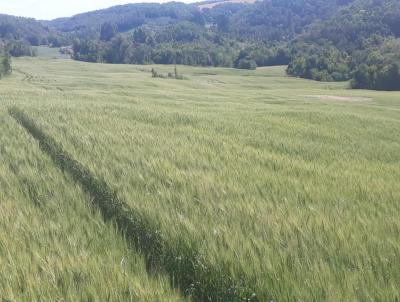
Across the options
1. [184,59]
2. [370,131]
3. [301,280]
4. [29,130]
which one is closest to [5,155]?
[29,130]

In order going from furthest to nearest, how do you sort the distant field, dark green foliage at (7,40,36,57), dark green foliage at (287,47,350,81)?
dark green foliage at (7,40,36,57) → dark green foliage at (287,47,350,81) → the distant field

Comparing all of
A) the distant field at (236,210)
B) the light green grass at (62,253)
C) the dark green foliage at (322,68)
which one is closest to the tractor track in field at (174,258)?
the distant field at (236,210)

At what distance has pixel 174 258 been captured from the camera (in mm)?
4625

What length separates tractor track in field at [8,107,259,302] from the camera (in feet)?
13.0

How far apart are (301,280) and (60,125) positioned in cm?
1106

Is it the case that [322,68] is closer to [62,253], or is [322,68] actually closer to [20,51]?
[20,51]

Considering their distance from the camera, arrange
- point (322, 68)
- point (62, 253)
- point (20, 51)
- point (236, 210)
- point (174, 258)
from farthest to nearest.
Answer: point (20, 51)
point (322, 68)
point (236, 210)
point (174, 258)
point (62, 253)

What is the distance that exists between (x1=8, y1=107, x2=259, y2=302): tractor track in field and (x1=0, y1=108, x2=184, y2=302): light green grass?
0.25 metres

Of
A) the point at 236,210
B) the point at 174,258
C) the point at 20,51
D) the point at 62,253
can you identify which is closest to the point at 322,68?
the point at 20,51

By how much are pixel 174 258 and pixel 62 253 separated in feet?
3.76

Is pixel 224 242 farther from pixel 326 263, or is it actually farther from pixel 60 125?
pixel 60 125

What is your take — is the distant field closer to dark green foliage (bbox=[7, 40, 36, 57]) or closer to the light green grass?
the light green grass

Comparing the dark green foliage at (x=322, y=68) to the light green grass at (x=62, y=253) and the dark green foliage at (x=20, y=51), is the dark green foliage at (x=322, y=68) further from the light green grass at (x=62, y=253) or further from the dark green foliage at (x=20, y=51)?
the light green grass at (x=62, y=253)

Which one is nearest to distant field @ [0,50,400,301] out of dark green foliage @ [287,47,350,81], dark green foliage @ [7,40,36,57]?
A: dark green foliage @ [287,47,350,81]
